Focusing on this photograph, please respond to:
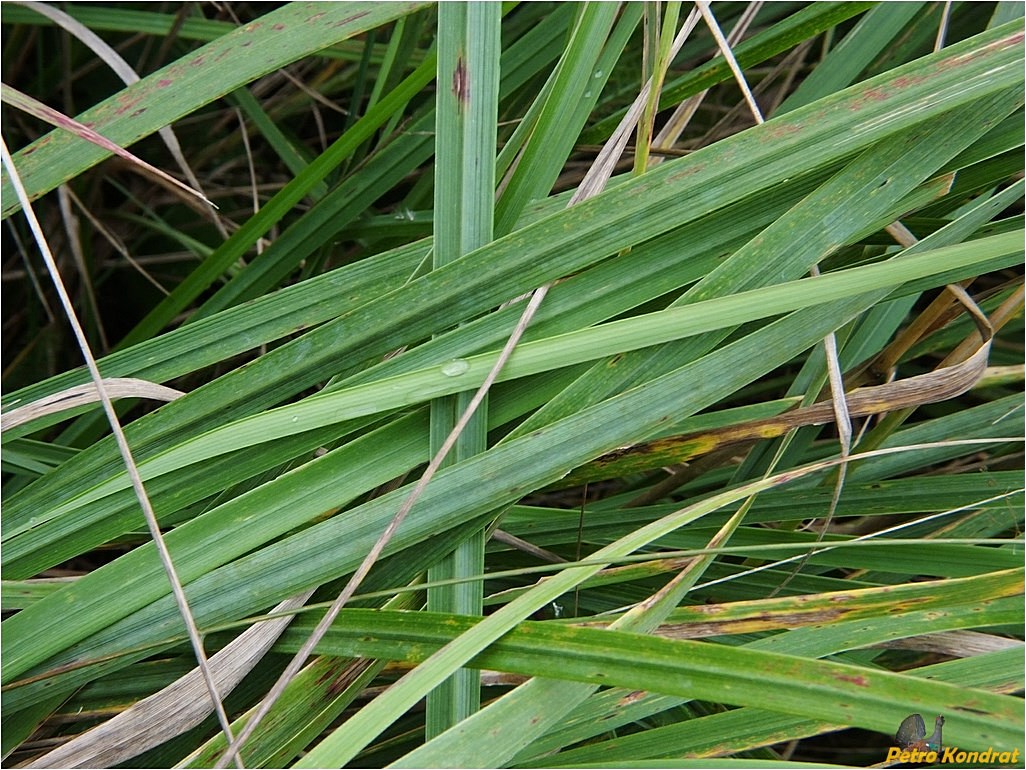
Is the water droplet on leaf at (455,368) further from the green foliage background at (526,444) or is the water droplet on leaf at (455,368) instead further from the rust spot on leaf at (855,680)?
the rust spot on leaf at (855,680)

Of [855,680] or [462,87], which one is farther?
[462,87]

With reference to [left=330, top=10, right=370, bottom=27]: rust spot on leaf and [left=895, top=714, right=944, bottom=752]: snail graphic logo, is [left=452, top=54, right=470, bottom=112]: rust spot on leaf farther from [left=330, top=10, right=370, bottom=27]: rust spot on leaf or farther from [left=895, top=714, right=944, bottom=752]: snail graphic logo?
[left=895, top=714, right=944, bottom=752]: snail graphic logo

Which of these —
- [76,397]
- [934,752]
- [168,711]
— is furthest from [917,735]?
[76,397]

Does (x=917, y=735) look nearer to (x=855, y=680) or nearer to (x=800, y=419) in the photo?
(x=855, y=680)

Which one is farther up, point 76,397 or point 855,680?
point 76,397

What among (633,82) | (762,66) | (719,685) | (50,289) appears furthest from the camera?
(762,66)

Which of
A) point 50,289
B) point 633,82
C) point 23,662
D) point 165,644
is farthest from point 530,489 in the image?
point 50,289

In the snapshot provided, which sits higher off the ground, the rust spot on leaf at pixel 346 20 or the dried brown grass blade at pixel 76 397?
the rust spot on leaf at pixel 346 20

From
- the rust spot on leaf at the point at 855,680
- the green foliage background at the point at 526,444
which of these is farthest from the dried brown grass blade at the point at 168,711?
the rust spot on leaf at the point at 855,680

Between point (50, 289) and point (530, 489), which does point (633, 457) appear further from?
point (50, 289)
